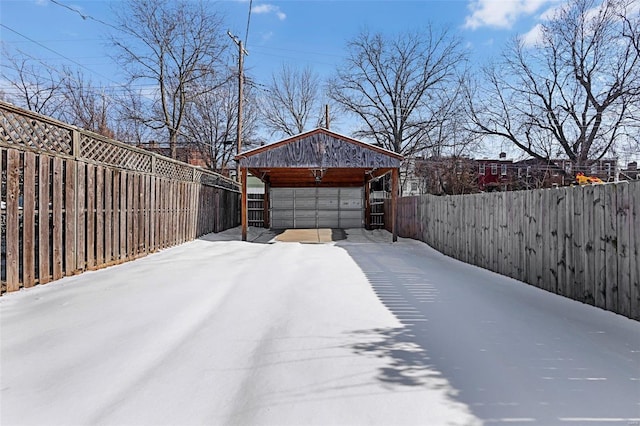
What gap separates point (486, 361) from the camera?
104 inches

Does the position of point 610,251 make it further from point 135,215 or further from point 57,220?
point 135,215

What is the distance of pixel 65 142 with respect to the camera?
5.26 metres

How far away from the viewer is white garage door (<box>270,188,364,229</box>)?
53.7 feet

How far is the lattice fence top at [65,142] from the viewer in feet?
14.1

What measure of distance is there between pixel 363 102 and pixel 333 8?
53.8ft

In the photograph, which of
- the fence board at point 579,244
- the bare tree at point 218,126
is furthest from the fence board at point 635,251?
the bare tree at point 218,126

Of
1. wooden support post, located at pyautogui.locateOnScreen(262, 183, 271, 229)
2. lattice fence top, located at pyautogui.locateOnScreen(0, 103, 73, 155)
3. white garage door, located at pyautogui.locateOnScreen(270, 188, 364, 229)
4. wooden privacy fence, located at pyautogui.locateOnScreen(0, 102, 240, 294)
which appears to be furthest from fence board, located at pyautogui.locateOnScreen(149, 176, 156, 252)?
white garage door, located at pyautogui.locateOnScreen(270, 188, 364, 229)

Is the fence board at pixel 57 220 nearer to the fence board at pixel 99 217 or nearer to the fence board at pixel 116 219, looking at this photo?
the fence board at pixel 99 217

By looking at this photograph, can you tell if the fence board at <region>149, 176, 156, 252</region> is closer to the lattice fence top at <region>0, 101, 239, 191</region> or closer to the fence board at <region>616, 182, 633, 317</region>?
the lattice fence top at <region>0, 101, 239, 191</region>

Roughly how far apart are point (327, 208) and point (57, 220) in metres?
12.0

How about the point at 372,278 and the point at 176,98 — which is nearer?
the point at 372,278

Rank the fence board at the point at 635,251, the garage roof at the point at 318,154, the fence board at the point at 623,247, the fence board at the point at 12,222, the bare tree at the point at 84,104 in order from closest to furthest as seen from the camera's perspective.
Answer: the fence board at the point at 635,251 < the fence board at the point at 623,247 < the fence board at the point at 12,222 < the garage roof at the point at 318,154 < the bare tree at the point at 84,104

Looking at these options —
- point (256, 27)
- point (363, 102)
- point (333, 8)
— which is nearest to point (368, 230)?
point (333, 8)

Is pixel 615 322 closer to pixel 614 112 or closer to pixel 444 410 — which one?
pixel 444 410
